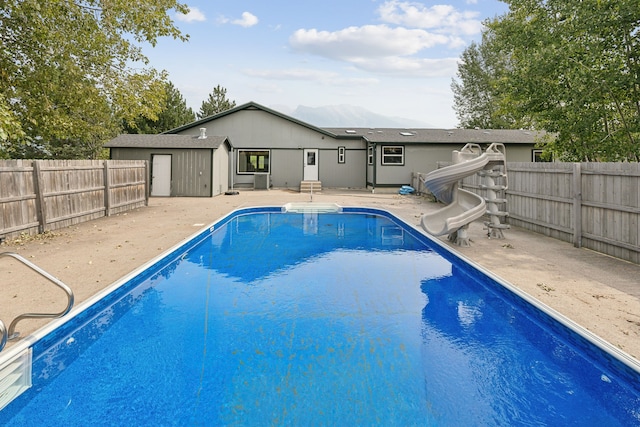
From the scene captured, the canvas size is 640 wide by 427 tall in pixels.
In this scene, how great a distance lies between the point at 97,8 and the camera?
484 inches

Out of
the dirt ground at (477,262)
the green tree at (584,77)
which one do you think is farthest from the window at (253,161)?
the green tree at (584,77)

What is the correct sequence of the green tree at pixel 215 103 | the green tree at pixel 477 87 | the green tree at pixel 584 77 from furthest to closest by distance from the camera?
1. the green tree at pixel 215 103
2. the green tree at pixel 477 87
3. the green tree at pixel 584 77

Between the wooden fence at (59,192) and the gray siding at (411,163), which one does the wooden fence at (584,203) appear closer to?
the wooden fence at (59,192)

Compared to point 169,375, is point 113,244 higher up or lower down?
higher up

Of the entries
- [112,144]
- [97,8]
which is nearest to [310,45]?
[112,144]

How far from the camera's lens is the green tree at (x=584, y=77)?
10250 mm

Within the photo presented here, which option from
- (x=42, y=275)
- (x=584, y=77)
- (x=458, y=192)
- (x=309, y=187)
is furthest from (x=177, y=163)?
(x=42, y=275)

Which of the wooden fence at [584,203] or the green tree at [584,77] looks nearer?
the wooden fence at [584,203]

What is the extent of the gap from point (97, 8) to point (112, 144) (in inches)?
307

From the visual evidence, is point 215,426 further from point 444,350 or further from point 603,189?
point 603,189

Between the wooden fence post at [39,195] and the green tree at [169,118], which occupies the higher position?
the green tree at [169,118]

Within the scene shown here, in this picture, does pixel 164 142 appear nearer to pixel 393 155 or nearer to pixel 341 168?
pixel 341 168

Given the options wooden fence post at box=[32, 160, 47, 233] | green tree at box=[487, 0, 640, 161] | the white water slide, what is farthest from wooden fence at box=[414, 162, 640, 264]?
wooden fence post at box=[32, 160, 47, 233]

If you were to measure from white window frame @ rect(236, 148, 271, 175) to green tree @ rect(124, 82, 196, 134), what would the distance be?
11.7 metres
